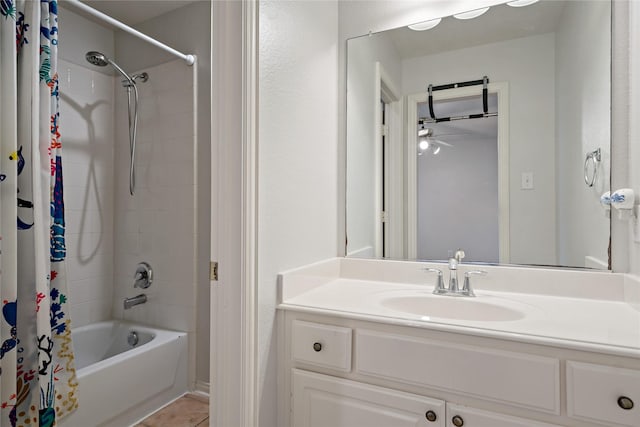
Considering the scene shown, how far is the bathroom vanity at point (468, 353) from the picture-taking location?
86 centimetres

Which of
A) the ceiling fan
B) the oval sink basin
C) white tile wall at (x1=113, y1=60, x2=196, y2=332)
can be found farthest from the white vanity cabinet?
white tile wall at (x1=113, y1=60, x2=196, y2=332)

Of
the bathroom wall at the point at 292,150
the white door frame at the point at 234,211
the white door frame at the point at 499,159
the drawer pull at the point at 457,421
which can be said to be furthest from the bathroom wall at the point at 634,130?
the white door frame at the point at 234,211

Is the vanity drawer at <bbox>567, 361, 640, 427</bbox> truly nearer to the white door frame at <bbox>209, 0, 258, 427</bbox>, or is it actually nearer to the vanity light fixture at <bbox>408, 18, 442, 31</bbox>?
the white door frame at <bbox>209, 0, 258, 427</bbox>

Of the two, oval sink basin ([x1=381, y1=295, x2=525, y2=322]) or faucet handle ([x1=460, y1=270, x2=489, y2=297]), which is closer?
oval sink basin ([x1=381, y1=295, x2=525, y2=322])

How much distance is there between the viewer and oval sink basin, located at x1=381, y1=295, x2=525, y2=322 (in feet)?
3.95

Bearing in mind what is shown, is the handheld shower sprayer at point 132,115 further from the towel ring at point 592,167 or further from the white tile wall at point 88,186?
the towel ring at point 592,167

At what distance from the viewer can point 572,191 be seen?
1.33m

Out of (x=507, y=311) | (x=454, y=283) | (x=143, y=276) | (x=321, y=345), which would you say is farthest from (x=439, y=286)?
(x=143, y=276)

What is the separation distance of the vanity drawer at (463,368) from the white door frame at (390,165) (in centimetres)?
62

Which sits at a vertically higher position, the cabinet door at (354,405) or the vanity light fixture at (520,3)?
the vanity light fixture at (520,3)

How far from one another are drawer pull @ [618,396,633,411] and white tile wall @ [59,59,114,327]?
8.56 feet

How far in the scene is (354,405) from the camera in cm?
109

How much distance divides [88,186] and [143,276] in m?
0.69

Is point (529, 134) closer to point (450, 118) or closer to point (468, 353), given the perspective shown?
point (450, 118)
